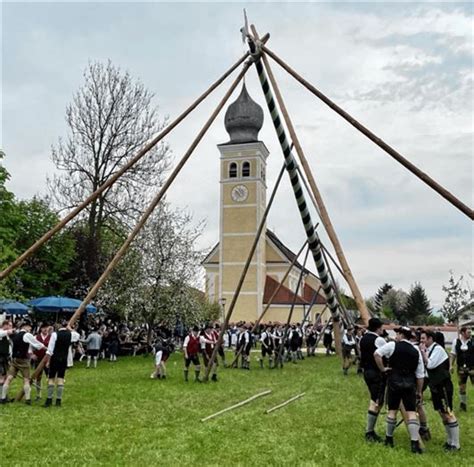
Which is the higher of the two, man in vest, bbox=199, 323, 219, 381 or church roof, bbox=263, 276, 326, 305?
church roof, bbox=263, 276, 326, 305

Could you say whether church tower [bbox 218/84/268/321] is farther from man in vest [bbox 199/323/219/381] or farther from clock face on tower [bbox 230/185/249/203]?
man in vest [bbox 199/323/219/381]

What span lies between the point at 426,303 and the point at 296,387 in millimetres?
53982

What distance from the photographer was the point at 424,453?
7.88 metres

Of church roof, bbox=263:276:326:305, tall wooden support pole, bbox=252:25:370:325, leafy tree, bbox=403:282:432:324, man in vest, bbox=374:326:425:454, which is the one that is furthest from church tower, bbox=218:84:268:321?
man in vest, bbox=374:326:425:454

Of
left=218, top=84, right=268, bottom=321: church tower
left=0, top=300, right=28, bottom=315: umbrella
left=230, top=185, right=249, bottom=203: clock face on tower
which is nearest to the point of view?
left=0, top=300, right=28, bottom=315: umbrella

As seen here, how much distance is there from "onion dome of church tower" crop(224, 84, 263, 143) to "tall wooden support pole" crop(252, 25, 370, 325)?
133 ft

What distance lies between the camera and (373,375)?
888cm

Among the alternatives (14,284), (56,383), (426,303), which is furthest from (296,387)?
(426,303)

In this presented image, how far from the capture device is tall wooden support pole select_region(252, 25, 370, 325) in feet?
33.0

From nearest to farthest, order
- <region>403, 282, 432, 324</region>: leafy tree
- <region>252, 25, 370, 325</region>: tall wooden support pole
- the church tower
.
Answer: <region>252, 25, 370, 325</region>: tall wooden support pole
the church tower
<region>403, 282, 432, 324</region>: leafy tree

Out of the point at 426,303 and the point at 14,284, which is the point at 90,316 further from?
the point at 426,303

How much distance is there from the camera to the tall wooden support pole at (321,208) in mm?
10053

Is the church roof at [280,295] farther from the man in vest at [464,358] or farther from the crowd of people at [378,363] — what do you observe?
the man in vest at [464,358]

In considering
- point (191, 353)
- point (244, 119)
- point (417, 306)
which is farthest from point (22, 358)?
point (417, 306)
